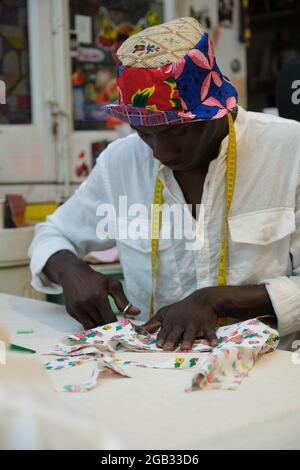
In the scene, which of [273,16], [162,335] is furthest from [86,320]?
[273,16]

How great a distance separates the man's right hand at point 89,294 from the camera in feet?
5.64

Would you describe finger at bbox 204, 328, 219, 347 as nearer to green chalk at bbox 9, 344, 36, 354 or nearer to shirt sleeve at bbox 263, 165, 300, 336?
shirt sleeve at bbox 263, 165, 300, 336

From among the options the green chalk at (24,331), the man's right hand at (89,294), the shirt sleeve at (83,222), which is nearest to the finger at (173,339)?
the man's right hand at (89,294)

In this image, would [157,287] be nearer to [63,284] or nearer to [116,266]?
[63,284]

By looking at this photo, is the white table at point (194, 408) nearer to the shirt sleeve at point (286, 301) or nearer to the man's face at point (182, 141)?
the shirt sleeve at point (286, 301)

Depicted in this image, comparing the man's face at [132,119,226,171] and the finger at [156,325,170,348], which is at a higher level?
the man's face at [132,119,226,171]

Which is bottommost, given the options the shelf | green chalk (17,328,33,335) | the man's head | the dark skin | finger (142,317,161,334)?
green chalk (17,328,33,335)

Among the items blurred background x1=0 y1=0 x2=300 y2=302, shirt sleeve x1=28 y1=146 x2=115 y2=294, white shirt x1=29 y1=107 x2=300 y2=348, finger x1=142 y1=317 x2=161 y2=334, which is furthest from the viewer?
blurred background x1=0 y1=0 x2=300 y2=302

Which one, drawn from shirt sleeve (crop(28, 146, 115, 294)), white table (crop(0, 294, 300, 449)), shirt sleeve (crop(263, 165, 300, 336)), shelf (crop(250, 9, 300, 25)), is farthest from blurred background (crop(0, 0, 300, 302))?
white table (crop(0, 294, 300, 449))

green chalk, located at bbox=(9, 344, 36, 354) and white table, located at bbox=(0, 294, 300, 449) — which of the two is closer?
white table, located at bbox=(0, 294, 300, 449)

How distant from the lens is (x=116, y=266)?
2.76m

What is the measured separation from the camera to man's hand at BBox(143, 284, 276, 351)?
1489mm
